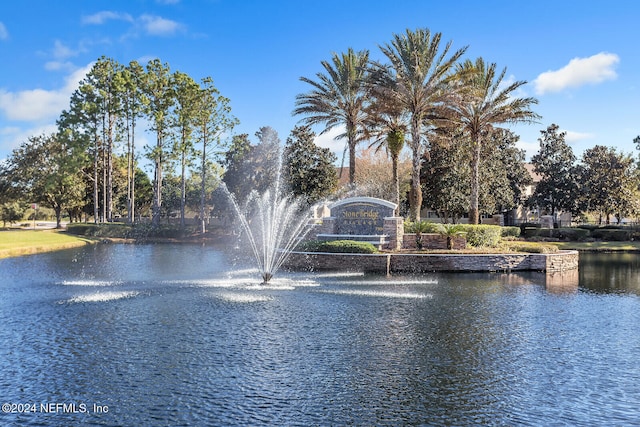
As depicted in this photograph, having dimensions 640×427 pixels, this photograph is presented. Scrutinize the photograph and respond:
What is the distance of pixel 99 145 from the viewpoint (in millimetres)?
60000

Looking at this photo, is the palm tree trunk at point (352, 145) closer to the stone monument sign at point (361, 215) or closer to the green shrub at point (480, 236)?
the stone monument sign at point (361, 215)

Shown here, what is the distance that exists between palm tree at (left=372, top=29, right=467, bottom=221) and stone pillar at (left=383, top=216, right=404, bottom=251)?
5.13 m

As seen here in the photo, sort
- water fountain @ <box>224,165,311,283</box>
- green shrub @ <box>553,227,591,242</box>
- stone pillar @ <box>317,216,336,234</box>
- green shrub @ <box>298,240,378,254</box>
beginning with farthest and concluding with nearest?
green shrub @ <box>553,227,591,242</box> → water fountain @ <box>224,165,311,283</box> → stone pillar @ <box>317,216,336,234</box> → green shrub @ <box>298,240,378,254</box>

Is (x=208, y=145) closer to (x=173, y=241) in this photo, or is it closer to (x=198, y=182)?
(x=173, y=241)

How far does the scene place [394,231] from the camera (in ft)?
92.4

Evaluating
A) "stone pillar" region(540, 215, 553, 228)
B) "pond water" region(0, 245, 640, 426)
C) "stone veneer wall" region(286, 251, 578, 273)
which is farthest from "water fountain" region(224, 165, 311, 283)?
"stone pillar" region(540, 215, 553, 228)

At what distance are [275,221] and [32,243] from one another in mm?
18653

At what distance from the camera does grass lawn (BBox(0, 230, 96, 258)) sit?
110 ft

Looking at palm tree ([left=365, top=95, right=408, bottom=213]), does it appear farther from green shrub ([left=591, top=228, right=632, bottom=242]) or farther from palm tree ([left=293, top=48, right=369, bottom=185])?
green shrub ([left=591, top=228, right=632, bottom=242])

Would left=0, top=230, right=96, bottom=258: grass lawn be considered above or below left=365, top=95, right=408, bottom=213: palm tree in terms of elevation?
below

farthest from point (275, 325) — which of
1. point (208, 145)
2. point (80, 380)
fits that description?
point (208, 145)

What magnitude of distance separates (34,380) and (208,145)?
47.7 meters

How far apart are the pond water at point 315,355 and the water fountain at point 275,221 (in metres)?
9.40

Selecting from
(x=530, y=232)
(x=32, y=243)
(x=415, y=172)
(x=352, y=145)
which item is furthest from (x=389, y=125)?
(x=32, y=243)
